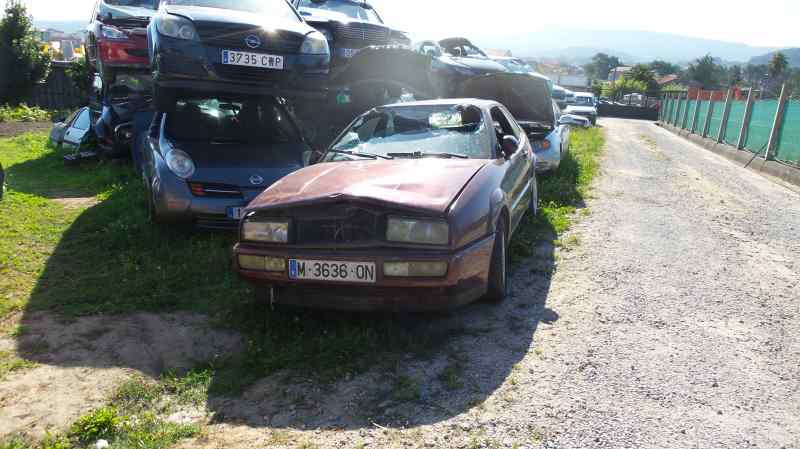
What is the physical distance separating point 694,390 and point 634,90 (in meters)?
85.6

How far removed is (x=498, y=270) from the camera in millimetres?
4238

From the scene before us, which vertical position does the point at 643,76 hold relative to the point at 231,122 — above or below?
below

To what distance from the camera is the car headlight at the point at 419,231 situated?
353cm

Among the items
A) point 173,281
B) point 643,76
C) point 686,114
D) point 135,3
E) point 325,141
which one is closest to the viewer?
point 173,281

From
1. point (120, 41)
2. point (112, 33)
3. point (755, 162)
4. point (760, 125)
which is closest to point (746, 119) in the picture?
point (760, 125)

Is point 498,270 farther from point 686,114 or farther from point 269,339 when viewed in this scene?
point 686,114

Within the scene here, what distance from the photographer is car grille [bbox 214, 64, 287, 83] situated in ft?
21.1

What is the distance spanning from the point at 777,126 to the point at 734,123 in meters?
4.35

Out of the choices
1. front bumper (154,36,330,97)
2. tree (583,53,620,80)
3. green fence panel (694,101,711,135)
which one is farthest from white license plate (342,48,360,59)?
tree (583,53,620,80)

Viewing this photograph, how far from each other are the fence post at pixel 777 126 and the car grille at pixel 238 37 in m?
11.5

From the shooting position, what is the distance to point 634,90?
80.8 meters

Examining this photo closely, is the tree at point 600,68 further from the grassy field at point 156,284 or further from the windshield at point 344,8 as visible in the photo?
the grassy field at point 156,284

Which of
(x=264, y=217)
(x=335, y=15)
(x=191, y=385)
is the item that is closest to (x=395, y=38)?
(x=335, y=15)

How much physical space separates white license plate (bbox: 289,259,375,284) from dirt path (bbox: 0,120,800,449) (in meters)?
0.54
